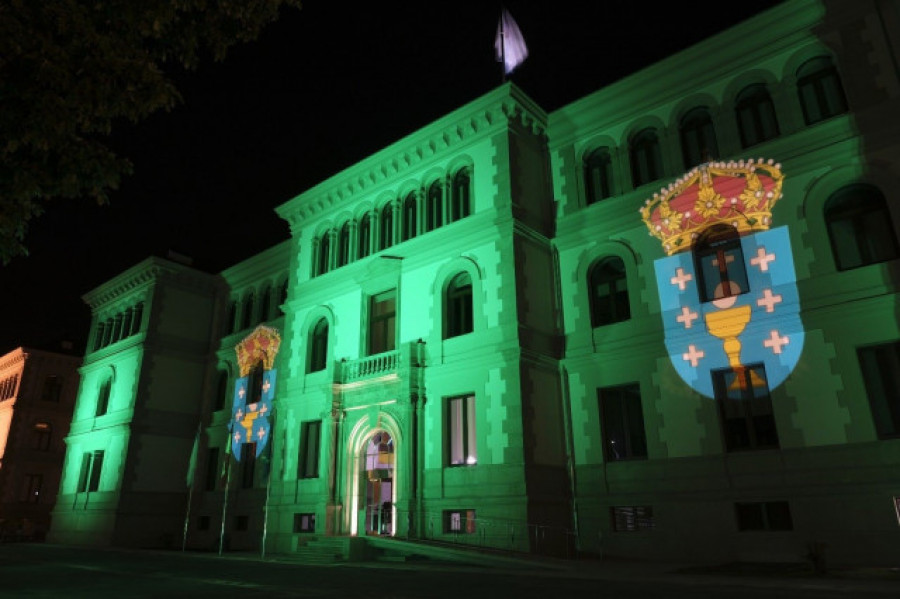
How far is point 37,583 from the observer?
1480cm

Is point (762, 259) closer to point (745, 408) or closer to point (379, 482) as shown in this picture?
point (745, 408)

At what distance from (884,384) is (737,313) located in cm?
417

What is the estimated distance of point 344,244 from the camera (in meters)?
29.6

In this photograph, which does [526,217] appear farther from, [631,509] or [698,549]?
[698,549]

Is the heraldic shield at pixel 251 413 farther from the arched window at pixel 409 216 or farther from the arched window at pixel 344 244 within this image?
the arched window at pixel 409 216

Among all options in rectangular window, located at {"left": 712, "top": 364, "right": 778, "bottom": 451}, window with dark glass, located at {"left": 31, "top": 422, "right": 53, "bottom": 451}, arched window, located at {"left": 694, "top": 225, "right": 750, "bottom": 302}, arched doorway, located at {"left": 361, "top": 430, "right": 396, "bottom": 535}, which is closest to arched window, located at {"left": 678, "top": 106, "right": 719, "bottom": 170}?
arched window, located at {"left": 694, "top": 225, "right": 750, "bottom": 302}

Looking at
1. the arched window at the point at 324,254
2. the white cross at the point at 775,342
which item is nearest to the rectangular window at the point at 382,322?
the arched window at the point at 324,254

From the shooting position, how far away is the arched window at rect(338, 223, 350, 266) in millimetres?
29219

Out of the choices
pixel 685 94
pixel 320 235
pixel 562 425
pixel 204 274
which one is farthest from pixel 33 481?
pixel 685 94

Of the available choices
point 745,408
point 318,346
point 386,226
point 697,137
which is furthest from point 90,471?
point 697,137

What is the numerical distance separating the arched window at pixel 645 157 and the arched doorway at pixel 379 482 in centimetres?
1394

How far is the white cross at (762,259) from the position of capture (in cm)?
1877

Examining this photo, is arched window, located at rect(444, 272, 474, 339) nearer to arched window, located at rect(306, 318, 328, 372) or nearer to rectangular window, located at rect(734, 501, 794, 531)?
arched window, located at rect(306, 318, 328, 372)

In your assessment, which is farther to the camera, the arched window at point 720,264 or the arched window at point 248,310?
the arched window at point 248,310
